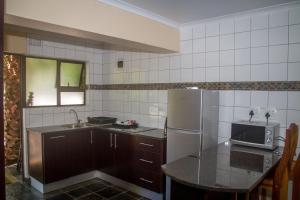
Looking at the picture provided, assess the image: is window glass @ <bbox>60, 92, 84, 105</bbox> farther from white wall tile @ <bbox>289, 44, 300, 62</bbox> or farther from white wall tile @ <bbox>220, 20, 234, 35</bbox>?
white wall tile @ <bbox>289, 44, 300, 62</bbox>

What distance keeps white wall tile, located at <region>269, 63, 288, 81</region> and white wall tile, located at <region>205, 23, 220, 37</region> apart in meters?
0.79

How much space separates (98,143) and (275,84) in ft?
8.46

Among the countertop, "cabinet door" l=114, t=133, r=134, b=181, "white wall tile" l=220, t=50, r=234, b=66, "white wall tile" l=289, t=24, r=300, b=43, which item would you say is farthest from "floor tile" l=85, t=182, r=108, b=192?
"white wall tile" l=289, t=24, r=300, b=43

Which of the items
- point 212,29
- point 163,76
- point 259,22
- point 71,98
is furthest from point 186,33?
point 71,98

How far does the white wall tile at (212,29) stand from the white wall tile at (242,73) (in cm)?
54

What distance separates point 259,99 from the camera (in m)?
2.64

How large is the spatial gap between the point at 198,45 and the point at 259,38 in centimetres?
76

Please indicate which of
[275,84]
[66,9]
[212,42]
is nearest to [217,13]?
[212,42]

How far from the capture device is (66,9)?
206cm

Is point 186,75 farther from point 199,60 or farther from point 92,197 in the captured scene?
point 92,197

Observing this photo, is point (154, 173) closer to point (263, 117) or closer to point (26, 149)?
point (263, 117)

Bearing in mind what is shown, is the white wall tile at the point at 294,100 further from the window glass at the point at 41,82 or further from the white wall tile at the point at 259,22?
the window glass at the point at 41,82

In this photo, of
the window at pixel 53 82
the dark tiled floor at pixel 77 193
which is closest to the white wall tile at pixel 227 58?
the dark tiled floor at pixel 77 193

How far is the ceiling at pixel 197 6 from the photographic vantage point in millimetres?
2383
